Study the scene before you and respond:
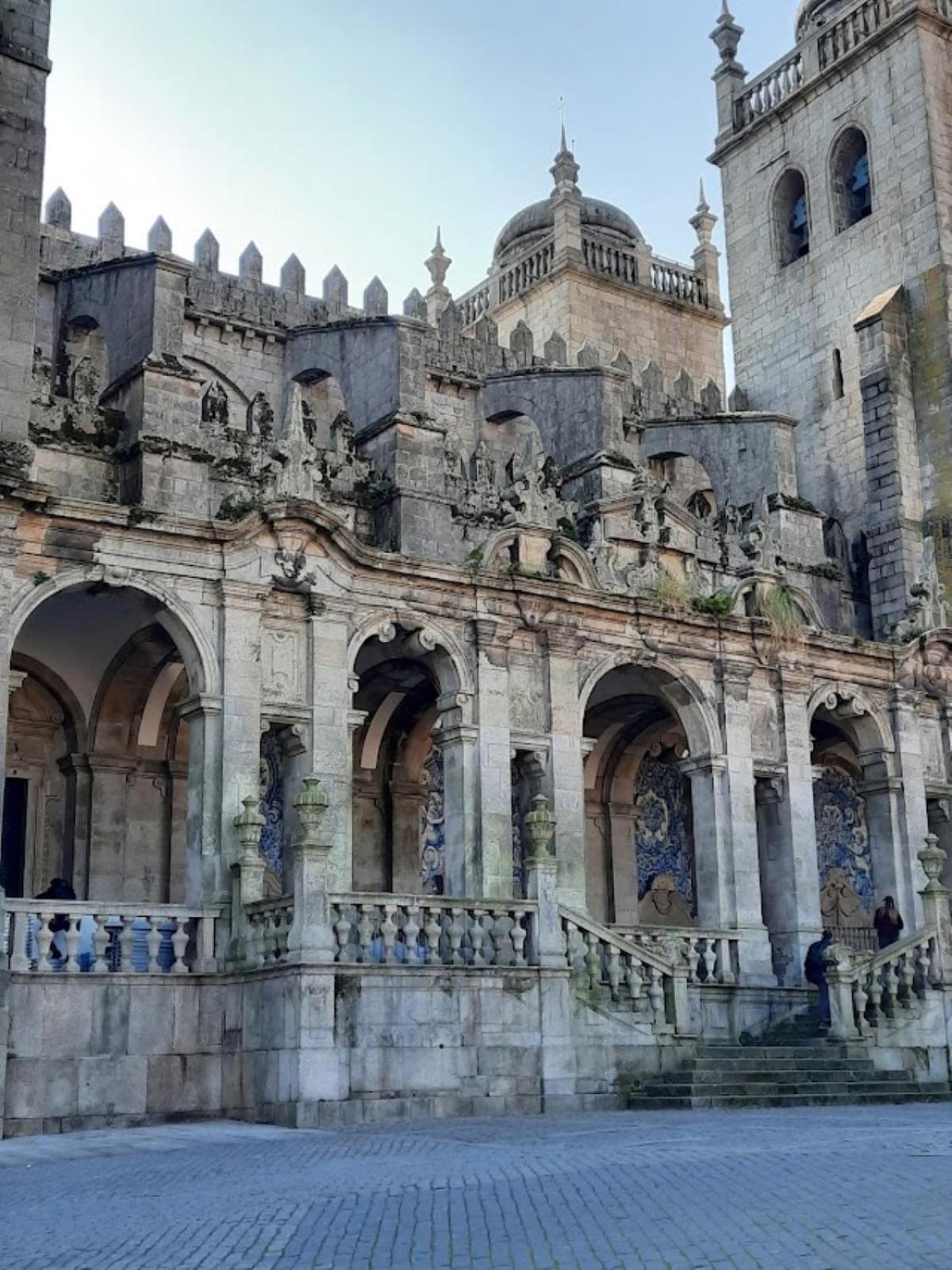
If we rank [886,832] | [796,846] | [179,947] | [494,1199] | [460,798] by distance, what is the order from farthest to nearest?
[886,832], [796,846], [460,798], [179,947], [494,1199]

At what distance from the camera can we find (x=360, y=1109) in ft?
48.6

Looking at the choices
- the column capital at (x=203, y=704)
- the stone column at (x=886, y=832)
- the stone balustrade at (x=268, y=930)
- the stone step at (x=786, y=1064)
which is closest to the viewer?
the stone balustrade at (x=268, y=930)

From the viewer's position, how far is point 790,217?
32.5m

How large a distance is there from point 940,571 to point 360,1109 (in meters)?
16.2

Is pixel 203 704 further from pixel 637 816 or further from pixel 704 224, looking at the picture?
pixel 704 224

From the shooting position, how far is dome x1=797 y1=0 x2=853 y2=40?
31.9m

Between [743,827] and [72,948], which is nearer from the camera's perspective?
[72,948]

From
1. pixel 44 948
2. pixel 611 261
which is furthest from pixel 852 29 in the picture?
pixel 44 948

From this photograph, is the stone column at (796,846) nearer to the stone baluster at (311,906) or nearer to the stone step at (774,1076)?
the stone step at (774,1076)

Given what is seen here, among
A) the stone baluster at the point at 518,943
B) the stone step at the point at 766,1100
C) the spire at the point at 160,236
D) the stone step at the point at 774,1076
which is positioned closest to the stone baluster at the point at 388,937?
the stone baluster at the point at 518,943

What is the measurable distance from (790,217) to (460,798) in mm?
18187

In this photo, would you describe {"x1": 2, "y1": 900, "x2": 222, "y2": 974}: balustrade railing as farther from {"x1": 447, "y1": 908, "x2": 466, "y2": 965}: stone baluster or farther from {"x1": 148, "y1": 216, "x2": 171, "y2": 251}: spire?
{"x1": 148, "y1": 216, "x2": 171, "y2": 251}: spire

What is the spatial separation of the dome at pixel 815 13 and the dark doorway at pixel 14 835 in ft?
71.4

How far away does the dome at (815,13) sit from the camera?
31.9 meters
